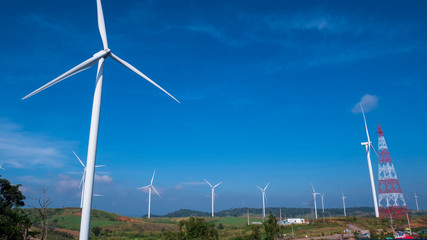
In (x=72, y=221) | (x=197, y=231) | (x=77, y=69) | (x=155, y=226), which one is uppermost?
(x=77, y=69)

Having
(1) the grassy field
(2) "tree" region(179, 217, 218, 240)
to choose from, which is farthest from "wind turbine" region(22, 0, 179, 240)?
(1) the grassy field

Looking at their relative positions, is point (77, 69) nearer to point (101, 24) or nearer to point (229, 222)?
point (101, 24)

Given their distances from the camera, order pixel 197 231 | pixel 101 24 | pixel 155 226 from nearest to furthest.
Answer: pixel 101 24 < pixel 197 231 < pixel 155 226

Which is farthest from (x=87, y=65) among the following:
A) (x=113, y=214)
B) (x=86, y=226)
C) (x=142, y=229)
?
(x=113, y=214)

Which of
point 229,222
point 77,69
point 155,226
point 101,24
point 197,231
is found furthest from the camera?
point 229,222

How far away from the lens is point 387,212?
359 ft

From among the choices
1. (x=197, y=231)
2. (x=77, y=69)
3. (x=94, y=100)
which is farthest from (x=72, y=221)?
(x=94, y=100)

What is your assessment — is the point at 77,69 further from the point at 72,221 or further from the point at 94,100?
the point at 72,221

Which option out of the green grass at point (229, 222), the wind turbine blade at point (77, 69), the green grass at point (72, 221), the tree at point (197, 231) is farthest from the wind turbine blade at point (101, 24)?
the green grass at point (229, 222)

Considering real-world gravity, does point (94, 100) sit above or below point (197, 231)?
above

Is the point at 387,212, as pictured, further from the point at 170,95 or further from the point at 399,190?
the point at 170,95

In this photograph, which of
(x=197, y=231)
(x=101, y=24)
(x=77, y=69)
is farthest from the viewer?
(x=197, y=231)

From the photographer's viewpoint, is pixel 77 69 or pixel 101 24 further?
pixel 101 24

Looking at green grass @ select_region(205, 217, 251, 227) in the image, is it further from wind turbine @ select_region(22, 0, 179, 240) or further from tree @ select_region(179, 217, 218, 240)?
wind turbine @ select_region(22, 0, 179, 240)
